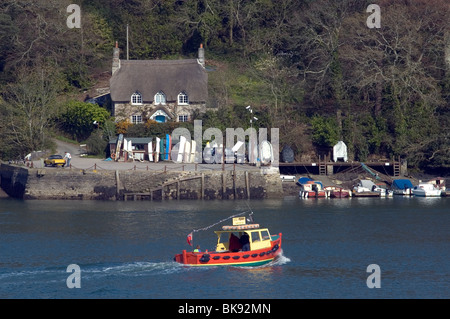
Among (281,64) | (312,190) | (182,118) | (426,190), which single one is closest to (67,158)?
(182,118)

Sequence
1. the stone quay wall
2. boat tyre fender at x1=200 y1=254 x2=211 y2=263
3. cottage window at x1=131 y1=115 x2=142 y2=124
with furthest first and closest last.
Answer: cottage window at x1=131 y1=115 x2=142 y2=124 → the stone quay wall → boat tyre fender at x1=200 y1=254 x2=211 y2=263

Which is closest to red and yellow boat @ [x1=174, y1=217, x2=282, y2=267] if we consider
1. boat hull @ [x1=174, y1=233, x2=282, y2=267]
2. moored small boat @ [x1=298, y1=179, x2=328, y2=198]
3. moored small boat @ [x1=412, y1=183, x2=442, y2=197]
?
boat hull @ [x1=174, y1=233, x2=282, y2=267]

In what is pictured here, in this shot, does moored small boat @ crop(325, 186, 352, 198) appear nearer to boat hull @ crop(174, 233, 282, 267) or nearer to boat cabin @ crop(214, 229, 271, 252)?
boat cabin @ crop(214, 229, 271, 252)

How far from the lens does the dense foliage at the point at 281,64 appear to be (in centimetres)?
8694

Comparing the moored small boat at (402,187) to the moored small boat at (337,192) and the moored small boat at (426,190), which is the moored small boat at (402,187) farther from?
the moored small boat at (337,192)

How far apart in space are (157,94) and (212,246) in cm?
3833

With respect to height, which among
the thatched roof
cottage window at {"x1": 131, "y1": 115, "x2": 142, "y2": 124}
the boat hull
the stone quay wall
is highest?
the thatched roof

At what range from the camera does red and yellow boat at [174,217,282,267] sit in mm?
47656

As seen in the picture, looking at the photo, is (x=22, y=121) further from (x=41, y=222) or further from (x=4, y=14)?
(x=41, y=222)

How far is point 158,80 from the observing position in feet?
298

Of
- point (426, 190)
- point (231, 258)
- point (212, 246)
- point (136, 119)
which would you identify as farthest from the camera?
point (136, 119)

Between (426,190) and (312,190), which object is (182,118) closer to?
(312,190)
